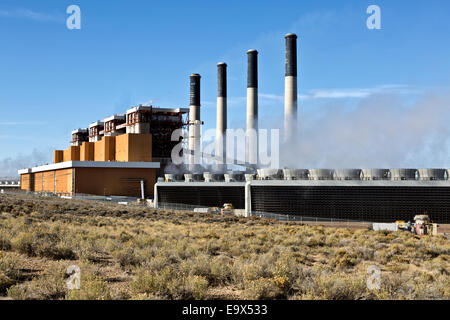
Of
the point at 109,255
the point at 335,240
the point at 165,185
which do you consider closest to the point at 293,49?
the point at 165,185

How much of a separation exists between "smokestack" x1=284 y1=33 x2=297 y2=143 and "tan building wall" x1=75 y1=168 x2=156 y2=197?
28421mm

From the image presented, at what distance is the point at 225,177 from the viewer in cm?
5794

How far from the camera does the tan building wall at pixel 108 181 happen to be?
77000 mm

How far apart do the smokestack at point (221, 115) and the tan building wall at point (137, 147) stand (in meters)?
13.9

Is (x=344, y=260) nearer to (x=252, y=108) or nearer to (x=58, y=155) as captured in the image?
(x=252, y=108)

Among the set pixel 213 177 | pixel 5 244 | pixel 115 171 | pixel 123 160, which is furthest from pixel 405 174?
pixel 123 160

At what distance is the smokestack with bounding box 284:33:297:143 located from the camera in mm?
71188

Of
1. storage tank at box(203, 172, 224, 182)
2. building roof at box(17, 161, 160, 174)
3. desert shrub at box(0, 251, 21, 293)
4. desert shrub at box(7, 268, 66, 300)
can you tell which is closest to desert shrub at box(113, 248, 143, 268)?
desert shrub at box(0, 251, 21, 293)

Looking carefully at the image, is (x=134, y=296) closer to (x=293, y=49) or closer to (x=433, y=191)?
(x=433, y=191)

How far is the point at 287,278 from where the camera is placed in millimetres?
11930

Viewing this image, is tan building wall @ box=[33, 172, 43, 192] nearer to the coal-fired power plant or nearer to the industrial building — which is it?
the industrial building

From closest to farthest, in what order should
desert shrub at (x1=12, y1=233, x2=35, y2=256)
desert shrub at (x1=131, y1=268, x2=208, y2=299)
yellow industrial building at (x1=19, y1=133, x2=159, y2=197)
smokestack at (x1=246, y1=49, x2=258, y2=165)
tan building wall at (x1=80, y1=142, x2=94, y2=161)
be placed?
desert shrub at (x1=131, y1=268, x2=208, y2=299), desert shrub at (x1=12, y1=233, x2=35, y2=256), yellow industrial building at (x1=19, y1=133, x2=159, y2=197), smokestack at (x1=246, y1=49, x2=258, y2=165), tan building wall at (x1=80, y1=142, x2=94, y2=161)

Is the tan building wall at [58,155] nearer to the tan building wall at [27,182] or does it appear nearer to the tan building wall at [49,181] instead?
the tan building wall at [27,182]
